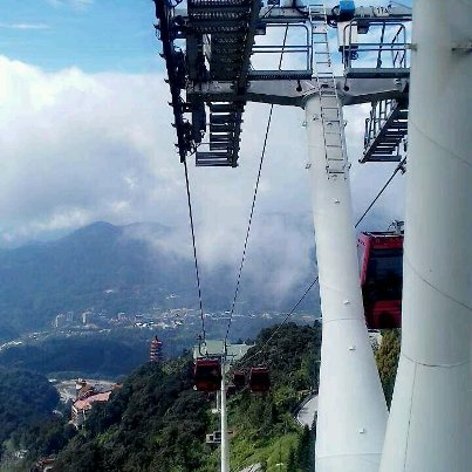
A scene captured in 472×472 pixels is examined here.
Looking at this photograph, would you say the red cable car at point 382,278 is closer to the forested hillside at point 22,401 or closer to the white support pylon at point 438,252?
the white support pylon at point 438,252

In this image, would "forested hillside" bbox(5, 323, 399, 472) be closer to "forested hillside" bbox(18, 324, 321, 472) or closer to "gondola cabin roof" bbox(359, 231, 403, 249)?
"forested hillside" bbox(18, 324, 321, 472)

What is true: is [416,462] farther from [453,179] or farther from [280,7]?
[280,7]

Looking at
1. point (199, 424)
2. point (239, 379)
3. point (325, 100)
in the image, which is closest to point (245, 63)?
point (325, 100)

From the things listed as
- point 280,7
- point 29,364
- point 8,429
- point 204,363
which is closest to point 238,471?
point 204,363

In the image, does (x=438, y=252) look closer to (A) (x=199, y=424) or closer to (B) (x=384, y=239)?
(B) (x=384, y=239)

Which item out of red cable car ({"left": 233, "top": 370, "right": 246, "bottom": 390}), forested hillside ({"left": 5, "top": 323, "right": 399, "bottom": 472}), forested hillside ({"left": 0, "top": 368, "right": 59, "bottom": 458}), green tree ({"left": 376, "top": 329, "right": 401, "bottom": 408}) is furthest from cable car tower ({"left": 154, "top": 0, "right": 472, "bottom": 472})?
forested hillside ({"left": 0, "top": 368, "right": 59, "bottom": 458})

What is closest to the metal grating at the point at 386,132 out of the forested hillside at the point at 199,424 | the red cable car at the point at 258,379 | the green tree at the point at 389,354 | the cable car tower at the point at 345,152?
the cable car tower at the point at 345,152
